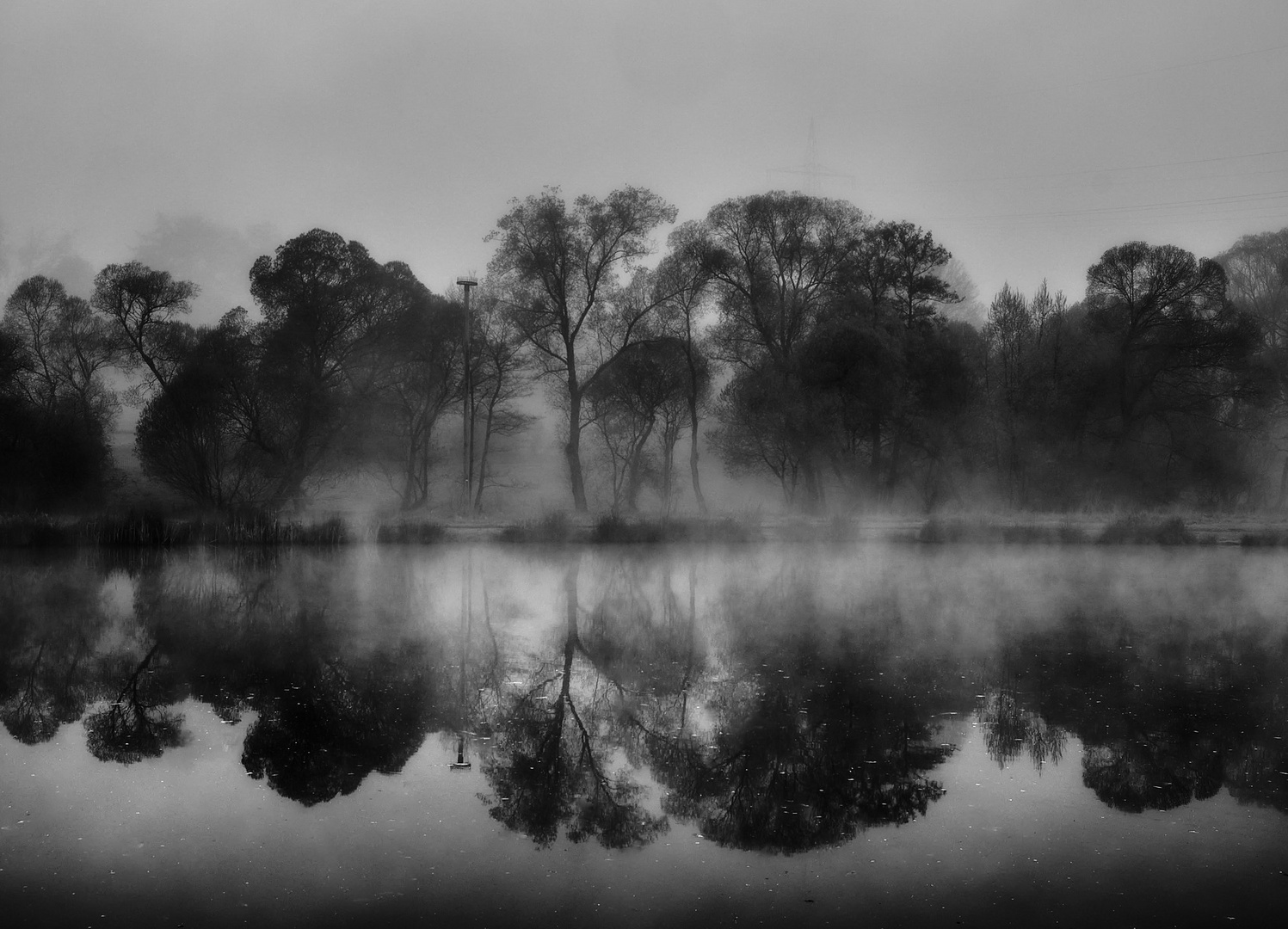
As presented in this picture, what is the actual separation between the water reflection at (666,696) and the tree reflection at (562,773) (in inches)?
1.1

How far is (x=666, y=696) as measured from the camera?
405 inches

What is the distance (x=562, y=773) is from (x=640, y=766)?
0.59 metres

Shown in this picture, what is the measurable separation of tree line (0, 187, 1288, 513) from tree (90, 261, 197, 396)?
0.10 meters

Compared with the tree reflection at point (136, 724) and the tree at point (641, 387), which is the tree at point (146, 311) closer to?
the tree at point (641, 387)

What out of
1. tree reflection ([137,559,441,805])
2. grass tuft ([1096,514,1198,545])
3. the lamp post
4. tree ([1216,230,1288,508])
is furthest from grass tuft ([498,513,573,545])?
tree ([1216,230,1288,508])

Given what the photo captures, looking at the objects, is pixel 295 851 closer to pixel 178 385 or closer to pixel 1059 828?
pixel 1059 828

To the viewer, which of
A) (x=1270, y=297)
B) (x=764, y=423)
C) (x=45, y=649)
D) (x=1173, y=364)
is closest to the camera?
(x=45, y=649)

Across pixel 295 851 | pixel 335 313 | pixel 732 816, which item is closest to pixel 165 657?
pixel 295 851

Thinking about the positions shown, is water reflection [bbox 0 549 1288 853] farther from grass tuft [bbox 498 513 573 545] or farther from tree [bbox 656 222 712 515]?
tree [bbox 656 222 712 515]

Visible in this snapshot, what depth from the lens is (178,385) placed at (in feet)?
129

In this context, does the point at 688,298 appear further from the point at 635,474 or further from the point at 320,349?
the point at 320,349

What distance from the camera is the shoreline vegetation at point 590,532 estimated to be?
95.2 ft

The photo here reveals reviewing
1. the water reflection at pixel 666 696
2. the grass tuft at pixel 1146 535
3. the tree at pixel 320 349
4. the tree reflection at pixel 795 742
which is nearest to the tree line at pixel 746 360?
the tree at pixel 320 349

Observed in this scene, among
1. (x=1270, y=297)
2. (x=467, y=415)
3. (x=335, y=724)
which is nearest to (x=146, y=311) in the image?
(x=467, y=415)
